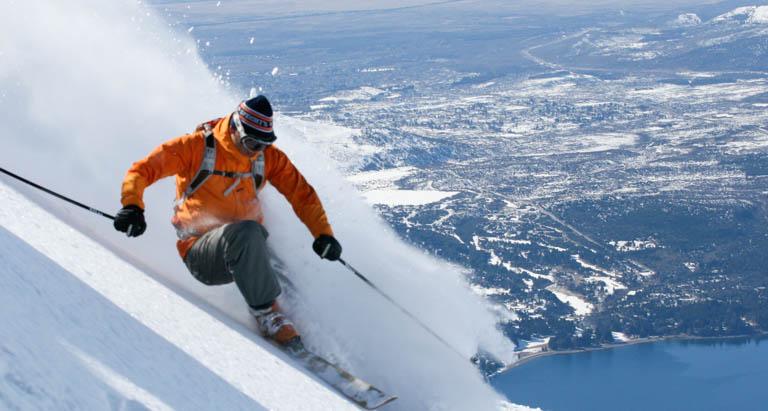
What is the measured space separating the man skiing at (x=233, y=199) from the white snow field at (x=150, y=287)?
0.98 ft

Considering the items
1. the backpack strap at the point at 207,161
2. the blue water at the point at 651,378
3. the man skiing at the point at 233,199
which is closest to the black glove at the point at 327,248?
the man skiing at the point at 233,199

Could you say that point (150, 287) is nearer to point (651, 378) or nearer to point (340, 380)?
point (340, 380)

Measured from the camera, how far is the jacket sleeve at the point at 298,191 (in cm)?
560

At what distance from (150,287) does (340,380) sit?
1299 mm

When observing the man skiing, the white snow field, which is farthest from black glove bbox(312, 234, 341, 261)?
the white snow field

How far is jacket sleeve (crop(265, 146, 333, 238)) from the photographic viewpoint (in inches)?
221

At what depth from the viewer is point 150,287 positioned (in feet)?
15.6

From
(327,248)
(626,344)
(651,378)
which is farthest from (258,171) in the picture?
(626,344)

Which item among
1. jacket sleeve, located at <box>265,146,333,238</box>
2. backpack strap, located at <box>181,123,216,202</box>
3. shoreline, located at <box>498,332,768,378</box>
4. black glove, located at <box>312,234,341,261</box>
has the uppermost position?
backpack strap, located at <box>181,123,216,202</box>

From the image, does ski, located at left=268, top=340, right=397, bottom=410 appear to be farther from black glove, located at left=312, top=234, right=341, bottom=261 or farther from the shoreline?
the shoreline

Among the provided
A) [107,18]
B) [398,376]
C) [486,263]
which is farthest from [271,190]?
[486,263]

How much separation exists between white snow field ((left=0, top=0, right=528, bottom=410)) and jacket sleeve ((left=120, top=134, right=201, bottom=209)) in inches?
17.4

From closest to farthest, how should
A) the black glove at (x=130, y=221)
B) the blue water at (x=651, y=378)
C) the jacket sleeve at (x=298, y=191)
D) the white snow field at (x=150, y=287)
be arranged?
the white snow field at (x=150, y=287) → the black glove at (x=130, y=221) → the jacket sleeve at (x=298, y=191) → the blue water at (x=651, y=378)

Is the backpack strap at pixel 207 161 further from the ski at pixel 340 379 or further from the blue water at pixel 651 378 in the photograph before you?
the blue water at pixel 651 378
